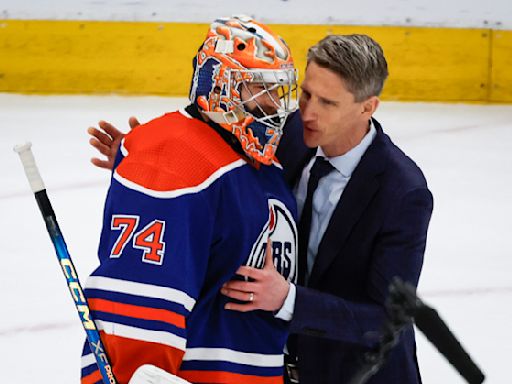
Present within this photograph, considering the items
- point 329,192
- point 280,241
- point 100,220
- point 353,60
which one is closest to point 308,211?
point 329,192

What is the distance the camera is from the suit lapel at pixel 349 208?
1.63 m

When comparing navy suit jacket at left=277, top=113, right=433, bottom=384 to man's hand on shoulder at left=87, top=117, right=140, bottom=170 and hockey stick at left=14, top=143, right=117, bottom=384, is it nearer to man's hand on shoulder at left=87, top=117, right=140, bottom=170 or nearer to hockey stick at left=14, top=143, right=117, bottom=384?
hockey stick at left=14, top=143, right=117, bottom=384

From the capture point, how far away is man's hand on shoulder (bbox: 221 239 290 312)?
55.6 inches

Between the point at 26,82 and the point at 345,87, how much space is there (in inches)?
151

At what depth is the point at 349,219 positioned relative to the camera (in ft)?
5.35

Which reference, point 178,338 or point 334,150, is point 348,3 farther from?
point 178,338

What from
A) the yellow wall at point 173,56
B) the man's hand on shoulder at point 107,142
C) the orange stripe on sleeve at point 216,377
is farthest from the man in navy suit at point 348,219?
the yellow wall at point 173,56

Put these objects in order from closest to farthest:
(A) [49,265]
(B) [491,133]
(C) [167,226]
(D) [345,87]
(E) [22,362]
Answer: (C) [167,226]
(D) [345,87]
(E) [22,362]
(A) [49,265]
(B) [491,133]

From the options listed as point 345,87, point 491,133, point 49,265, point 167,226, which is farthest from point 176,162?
point 491,133

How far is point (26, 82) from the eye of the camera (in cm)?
516

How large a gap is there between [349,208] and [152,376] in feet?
1.69

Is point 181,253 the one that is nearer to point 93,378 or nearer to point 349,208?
point 93,378

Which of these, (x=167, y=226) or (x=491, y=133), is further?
(x=491, y=133)

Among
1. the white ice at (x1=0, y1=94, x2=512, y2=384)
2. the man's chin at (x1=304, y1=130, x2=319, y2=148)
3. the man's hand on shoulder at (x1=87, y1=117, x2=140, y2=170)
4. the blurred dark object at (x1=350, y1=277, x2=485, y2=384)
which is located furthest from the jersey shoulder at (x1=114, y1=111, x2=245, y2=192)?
the white ice at (x1=0, y1=94, x2=512, y2=384)
